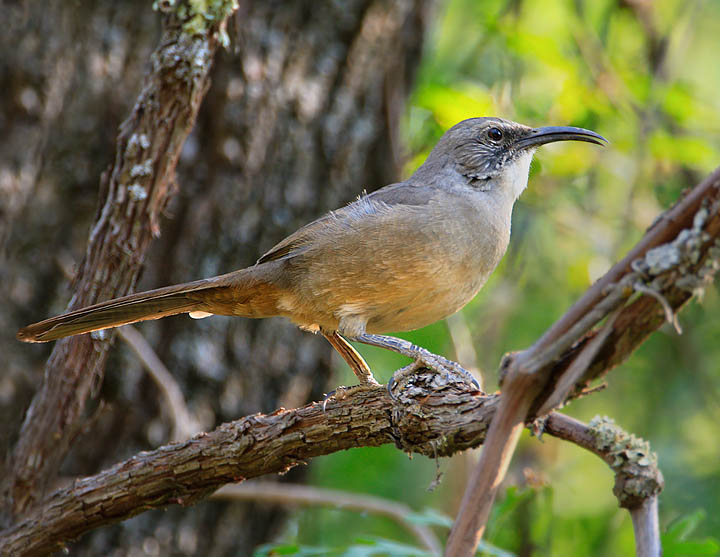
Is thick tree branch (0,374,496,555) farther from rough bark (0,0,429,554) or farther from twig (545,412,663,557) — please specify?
rough bark (0,0,429,554)

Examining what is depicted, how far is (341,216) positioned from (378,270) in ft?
1.47

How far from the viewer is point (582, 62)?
564 cm

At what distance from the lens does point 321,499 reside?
3.98 metres

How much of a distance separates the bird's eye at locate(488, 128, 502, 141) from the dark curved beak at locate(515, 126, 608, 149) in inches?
3.8

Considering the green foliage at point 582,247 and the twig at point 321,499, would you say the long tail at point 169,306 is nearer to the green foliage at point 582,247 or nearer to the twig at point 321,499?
the twig at point 321,499

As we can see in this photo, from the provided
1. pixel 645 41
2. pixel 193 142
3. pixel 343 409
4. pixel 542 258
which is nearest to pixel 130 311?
pixel 343 409

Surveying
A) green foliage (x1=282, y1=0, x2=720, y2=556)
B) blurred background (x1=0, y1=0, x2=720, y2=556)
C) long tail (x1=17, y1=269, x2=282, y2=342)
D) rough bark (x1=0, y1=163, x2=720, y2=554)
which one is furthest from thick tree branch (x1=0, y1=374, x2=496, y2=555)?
green foliage (x1=282, y1=0, x2=720, y2=556)

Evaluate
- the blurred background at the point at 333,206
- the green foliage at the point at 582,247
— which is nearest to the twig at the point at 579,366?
the blurred background at the point at 333,206

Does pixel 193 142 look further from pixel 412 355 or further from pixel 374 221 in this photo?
pixel 412 355

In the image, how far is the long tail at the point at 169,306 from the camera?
2922 mm

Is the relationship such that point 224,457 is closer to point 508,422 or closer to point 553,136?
point 508,422

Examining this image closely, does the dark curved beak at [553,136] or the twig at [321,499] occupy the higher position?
the dark curved beak at [553,136]

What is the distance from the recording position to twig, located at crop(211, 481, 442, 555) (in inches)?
148

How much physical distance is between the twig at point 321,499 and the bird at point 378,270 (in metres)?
0.75
